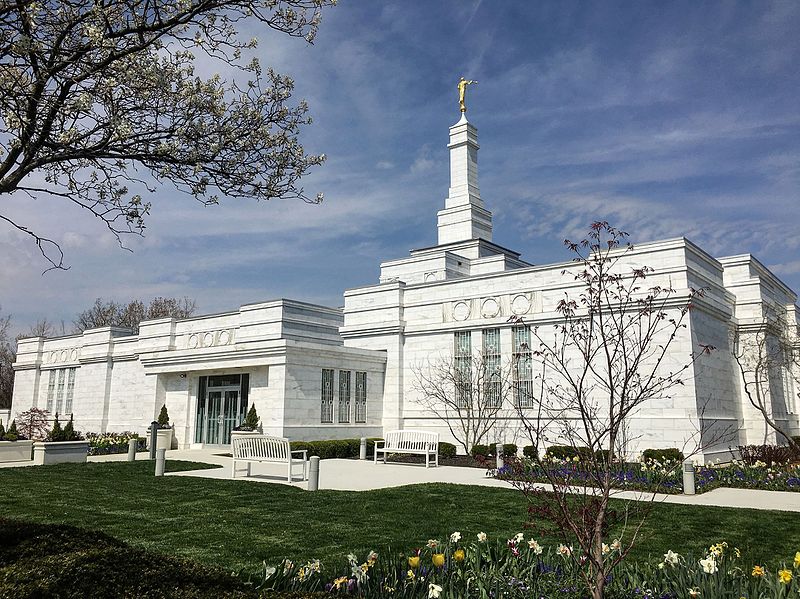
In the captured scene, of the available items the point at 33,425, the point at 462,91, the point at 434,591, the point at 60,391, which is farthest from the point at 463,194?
the point at 434,591

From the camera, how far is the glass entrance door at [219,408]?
2295 cm

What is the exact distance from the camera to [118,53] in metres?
5.22

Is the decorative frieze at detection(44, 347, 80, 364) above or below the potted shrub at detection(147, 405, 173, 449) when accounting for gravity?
above

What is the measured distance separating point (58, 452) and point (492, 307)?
535 inches

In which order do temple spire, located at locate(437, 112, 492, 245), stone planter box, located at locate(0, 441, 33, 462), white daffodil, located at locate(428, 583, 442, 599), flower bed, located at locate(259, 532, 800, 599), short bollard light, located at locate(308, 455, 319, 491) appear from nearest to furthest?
white daffodil, located at locate(428, 583, 442, 599) < flower bed, located at locate(259, 532, 800, 599) < short bollard light, located at locate(308, 455, 319, 491) < stone planter box, located at locate(0, 441, 33, 462) < temple spire, located at locate(437, 112, 492, 245)

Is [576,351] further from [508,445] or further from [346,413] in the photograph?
[346,413]

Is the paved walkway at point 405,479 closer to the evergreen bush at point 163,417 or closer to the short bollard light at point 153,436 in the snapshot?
the short bollard light at point 153,436

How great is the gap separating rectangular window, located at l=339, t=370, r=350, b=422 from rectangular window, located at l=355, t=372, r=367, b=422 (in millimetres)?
452

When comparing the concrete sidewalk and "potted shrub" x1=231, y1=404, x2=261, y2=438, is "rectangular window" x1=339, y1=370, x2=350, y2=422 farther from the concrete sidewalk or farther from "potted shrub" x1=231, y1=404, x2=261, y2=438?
the concrete sidewalk

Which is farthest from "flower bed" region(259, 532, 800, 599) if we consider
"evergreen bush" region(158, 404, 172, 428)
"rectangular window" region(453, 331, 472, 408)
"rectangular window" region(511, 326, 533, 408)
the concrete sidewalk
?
"evergreen bush" region(158, 404, 172, 428)

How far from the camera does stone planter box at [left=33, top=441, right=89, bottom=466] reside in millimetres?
16156

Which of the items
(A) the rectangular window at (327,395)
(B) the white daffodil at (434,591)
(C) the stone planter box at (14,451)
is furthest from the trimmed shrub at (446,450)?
(B) the white daffodil at (434,591)

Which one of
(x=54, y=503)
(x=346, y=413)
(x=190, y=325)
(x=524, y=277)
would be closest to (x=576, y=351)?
(x=524, y=277)

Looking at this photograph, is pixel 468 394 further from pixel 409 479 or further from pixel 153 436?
pixel 153 436
